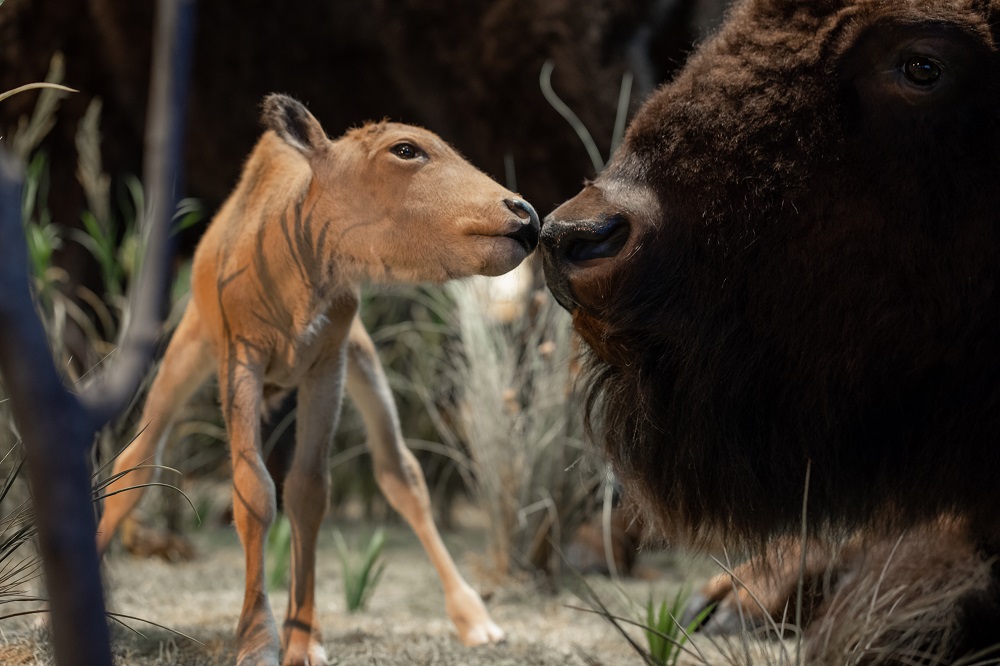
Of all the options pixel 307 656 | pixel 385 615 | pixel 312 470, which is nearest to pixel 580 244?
pixel 312 470

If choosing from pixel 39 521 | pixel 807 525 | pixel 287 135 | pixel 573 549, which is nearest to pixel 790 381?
pixel 807 525

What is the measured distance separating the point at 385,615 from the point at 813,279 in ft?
3.91

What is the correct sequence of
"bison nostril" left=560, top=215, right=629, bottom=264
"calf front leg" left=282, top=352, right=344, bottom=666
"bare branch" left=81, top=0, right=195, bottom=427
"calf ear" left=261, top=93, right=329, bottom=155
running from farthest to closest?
"calf front leg" left=282, top=352, right=344, bottom=666, "calf ear" left=261, top=93, right=329, bottom=155, "bison nostril" left=560, top=215, right=629, bottom=264, "bare branch" left=81, top=0, right=195, bottom=427

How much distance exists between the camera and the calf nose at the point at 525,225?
4.05 feet

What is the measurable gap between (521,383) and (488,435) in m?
0.16

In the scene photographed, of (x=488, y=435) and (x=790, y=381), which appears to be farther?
(x=488, y=435)

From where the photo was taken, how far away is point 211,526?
11.6 feet

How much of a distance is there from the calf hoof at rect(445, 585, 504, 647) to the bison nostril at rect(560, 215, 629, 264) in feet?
2.44

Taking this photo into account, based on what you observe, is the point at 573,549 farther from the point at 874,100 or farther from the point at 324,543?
the point at 874,100

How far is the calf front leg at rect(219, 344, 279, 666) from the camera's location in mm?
1259

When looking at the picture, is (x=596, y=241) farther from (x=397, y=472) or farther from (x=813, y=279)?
(x=397, y=472)

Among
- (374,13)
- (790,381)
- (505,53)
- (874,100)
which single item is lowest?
(790,381)

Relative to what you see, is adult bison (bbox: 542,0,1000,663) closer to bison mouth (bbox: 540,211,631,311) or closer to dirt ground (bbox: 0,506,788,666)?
bison mouth (bbox: 540,211,631,311)

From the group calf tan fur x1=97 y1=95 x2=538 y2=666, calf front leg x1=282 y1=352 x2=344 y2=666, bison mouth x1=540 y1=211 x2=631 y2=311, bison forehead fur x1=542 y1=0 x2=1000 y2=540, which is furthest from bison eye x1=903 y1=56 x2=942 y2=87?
Result: calf front leg x1=282 y1=352 x2=344 y2=666
